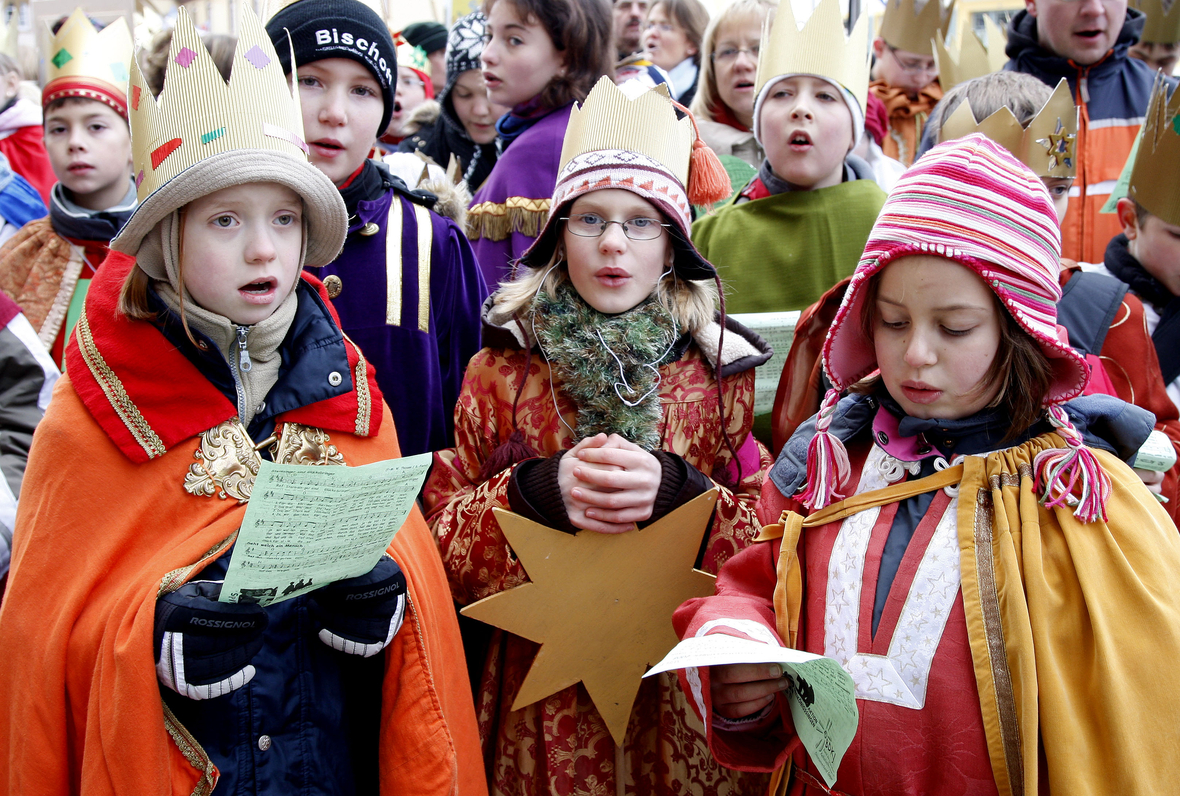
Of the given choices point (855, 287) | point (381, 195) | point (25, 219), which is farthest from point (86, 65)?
point (855, 287)

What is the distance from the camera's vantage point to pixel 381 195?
3.02m

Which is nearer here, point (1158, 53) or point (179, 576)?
point (179, 576)

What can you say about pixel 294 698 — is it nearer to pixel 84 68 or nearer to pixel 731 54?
pixel 84 68

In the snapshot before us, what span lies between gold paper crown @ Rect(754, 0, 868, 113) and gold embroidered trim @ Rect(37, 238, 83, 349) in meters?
2.64

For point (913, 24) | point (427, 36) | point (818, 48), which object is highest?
point (427, 36)

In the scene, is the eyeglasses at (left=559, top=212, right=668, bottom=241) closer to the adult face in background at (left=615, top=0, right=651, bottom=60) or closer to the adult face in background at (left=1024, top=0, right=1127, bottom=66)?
the adult face in background at (left=1024, top=0, right=1127, bottom=66)

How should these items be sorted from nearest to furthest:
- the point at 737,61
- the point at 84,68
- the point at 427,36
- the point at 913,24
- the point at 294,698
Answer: the point at 294,698 → the point at 84,68 → the point at 737,61 → the point at 913,24 → the point at 427,36

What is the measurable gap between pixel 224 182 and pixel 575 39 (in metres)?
1.92

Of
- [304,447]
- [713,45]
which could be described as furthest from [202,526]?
[713,45]

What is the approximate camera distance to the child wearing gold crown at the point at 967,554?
1.60m

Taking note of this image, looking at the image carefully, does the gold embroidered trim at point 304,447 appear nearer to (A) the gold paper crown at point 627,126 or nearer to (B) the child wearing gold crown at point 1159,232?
(A) the gold paper crown at point 627,126

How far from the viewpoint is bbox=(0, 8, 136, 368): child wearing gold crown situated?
3.48 m

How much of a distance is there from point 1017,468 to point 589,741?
1.25m

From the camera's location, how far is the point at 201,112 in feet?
6.66
